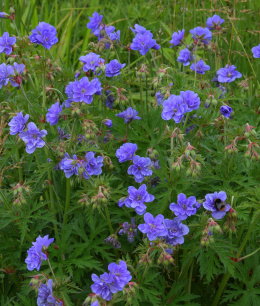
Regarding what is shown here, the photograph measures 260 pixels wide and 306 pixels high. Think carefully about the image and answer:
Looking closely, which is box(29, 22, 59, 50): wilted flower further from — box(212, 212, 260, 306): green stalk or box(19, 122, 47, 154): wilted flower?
box(212, 212, 260, 306): green stalk

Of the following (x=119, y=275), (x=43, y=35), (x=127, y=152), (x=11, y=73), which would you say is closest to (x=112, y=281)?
(x=119, y=275)

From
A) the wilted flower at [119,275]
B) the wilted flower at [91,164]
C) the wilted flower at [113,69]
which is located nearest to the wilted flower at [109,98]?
the wilted flower at [113,69]

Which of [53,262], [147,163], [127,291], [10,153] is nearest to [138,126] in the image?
[147,163]

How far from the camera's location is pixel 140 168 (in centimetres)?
196

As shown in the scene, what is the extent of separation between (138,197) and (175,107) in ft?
1.27

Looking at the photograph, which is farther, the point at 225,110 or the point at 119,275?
the point at 225,110

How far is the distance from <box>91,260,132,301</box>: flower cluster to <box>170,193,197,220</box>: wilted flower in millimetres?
343

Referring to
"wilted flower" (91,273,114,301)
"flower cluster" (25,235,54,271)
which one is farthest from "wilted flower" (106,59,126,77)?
"wilted flower" (91,273,114,301)

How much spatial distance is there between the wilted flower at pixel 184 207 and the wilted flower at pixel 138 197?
4.1 inches

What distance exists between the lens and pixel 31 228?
208 centimetres

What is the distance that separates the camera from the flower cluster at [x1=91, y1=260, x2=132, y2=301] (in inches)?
60.4

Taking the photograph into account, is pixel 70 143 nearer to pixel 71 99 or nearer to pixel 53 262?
pixel 71 99

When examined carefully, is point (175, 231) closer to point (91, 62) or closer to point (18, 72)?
point (91, 62)

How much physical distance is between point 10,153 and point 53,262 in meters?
0.51
